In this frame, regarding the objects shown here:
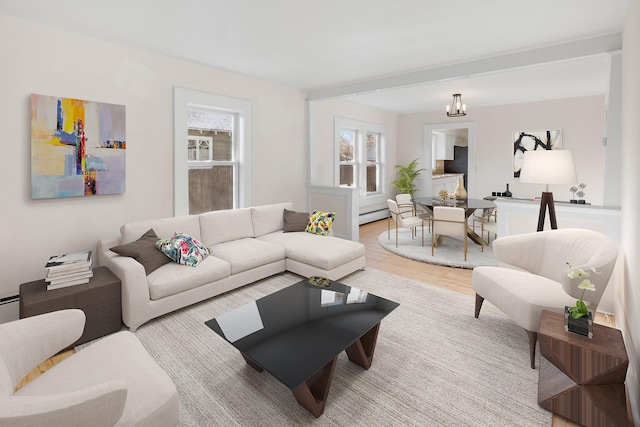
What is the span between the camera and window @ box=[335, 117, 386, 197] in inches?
273

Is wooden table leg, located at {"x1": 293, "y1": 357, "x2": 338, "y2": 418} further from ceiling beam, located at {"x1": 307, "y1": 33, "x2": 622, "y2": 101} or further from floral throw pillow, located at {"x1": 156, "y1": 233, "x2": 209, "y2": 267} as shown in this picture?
ceiling beam, located at {"x1": 307, "y1": 33, "x2": 622, "y2": 101}

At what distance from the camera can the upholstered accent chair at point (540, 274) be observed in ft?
7.09

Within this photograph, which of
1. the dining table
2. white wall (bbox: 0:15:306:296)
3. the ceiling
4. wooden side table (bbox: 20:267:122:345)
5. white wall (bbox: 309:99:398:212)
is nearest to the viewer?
wooden side table (bbox: 20:267:122:345)

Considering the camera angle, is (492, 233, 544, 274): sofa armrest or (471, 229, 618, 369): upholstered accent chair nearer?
(471, 229, 618, 369): upholstered accent chair

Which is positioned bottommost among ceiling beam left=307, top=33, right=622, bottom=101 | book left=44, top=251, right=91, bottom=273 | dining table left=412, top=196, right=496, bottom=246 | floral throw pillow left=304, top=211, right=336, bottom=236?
book left=44, top=251, right=91, bottom=273

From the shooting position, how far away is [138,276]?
2688mm

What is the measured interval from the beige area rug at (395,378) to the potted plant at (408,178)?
196 inches

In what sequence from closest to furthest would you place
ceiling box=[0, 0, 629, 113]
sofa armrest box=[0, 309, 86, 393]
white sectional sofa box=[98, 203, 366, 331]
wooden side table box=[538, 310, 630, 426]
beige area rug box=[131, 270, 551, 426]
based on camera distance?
sofa armrest box=[0, 309, 86, 393] → wooden side table box=[538, 310, 630, 426] → beige area rug box=[131, 270, 551, 426] → ceiling box=[0, 0, 629, 113] → white sectional sofa box=[98, 203, 366, 331]

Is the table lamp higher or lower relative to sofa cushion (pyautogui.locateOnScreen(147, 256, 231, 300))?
higher

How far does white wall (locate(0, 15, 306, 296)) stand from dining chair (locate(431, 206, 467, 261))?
3.19 meters

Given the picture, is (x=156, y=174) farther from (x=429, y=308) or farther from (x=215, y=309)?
(x=429, y=308)

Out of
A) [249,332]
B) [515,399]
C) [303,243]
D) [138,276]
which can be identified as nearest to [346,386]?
[249,332]

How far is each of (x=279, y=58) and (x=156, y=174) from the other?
1.98m

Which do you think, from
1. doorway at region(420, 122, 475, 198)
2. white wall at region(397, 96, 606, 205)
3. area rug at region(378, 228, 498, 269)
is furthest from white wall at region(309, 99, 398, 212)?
white wall at region(397, 96, 606, 205)
